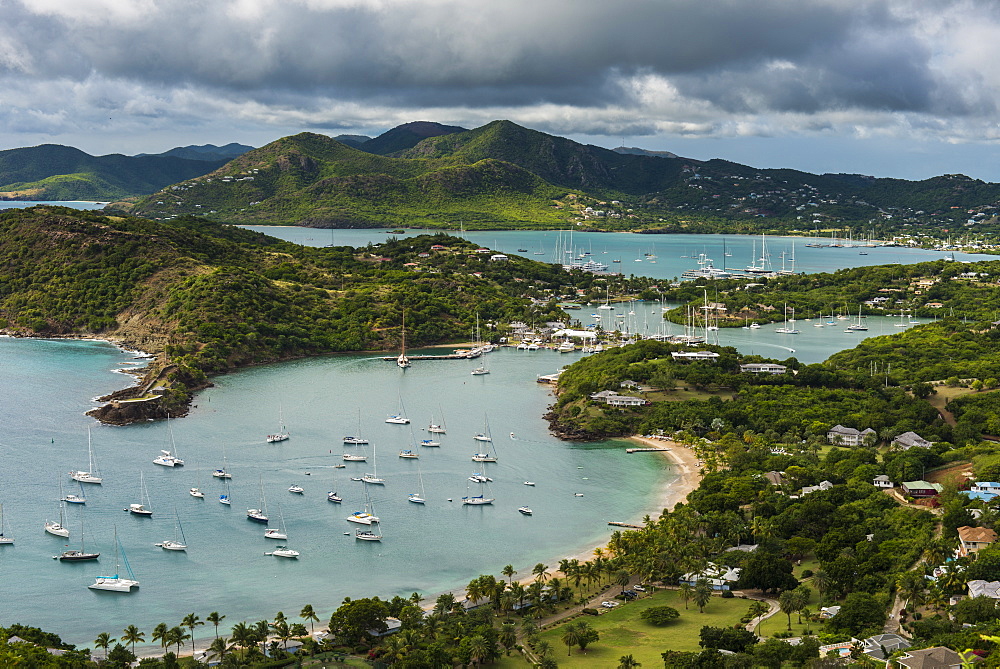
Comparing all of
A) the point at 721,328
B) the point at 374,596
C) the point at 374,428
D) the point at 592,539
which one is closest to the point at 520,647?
the point at 374,596

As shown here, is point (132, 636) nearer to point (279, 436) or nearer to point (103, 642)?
point (103, 642)

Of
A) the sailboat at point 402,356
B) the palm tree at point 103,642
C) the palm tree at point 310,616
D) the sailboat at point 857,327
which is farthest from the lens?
the sailboat at point 857,327

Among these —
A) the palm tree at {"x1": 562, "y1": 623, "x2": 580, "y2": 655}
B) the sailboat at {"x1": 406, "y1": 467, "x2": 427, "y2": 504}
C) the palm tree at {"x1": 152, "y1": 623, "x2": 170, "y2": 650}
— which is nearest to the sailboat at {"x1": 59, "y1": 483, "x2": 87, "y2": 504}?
the sailboat at {"x1": 406, "y1": 467, "x2": 427, "y2": 504}

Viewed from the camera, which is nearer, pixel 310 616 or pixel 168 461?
pixel 310 616

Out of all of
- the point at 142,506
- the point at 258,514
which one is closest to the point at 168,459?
the point at 142,506

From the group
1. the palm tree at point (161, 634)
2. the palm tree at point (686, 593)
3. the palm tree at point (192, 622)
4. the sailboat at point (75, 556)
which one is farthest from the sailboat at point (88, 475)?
the palm tree at point (686, 593)

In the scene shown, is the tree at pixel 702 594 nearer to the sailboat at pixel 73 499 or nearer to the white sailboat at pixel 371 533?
the white sailboat at pixel 371 533

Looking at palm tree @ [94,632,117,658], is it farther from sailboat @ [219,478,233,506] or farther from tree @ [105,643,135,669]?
sailboat @ [219,478,233,506]

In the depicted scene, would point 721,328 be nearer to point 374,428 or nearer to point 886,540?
point 374,428
